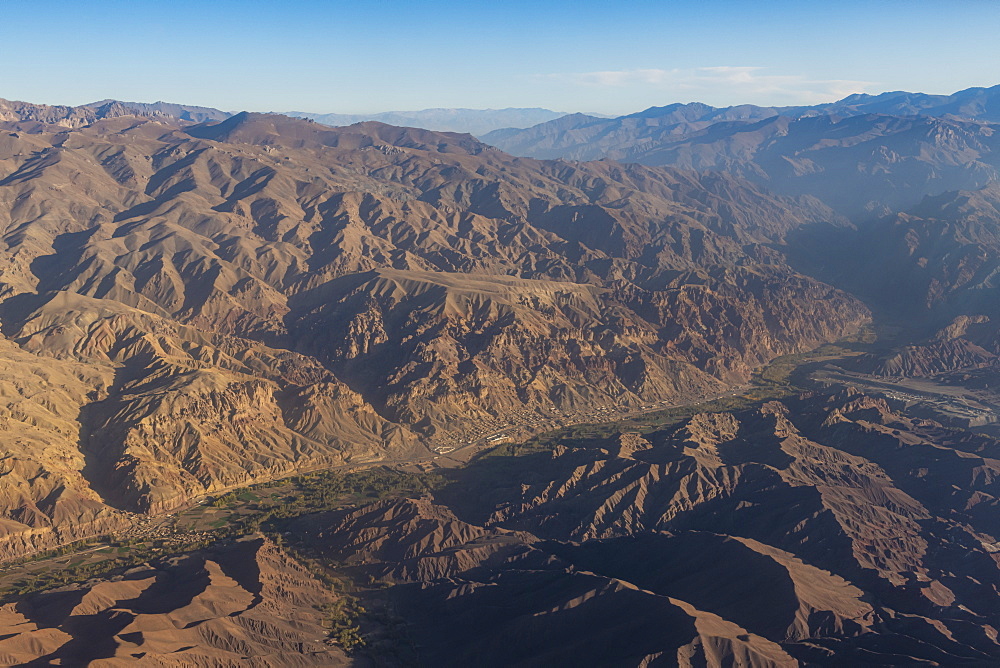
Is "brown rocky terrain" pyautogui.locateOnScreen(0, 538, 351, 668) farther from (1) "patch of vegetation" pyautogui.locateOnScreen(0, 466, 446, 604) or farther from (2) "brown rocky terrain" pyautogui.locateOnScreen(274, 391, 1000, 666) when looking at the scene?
(2) "brown rocky terrain" pyautogui.locateOnScreen(274, 391, 1000, 666)

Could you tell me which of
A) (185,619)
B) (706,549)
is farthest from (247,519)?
(706,549)

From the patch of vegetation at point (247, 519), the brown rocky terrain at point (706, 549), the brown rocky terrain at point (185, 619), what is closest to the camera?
the brown rocky terrain at point (185, 619)

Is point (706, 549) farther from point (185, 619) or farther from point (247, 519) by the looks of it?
point (247, 519)

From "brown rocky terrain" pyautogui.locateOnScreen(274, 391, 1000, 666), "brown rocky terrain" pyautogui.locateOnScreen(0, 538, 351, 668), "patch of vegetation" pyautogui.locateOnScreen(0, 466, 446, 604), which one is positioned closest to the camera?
"brown rocky terrain" pyautogui.locateOnScreen(0, 538, 351, 668)

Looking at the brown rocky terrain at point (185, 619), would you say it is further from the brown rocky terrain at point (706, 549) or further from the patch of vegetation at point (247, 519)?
the brown rocky terrain at point (706, 549)

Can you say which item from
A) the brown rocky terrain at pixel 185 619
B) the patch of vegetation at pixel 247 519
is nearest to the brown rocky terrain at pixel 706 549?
the patch of vegetation at pixel 247 519

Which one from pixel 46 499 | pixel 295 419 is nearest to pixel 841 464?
pixel 295 419

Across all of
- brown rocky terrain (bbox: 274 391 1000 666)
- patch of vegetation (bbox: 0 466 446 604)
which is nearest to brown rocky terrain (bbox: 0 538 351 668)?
patch of vegetation (bbox: 0 466 446 604)

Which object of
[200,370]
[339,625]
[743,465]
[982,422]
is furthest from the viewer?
[982,422]

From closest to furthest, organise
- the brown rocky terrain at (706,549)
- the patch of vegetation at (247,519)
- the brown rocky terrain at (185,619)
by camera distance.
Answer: the brown rocky terrain at (185,619) < the brown rocky terrain at (706,549) < the patch of vegetation at (247,519)

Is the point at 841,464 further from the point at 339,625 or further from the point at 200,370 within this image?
the point at 200,370

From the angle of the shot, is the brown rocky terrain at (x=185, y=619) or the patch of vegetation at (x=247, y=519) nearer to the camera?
the brown rocky terrain at (x=185, y=619)
